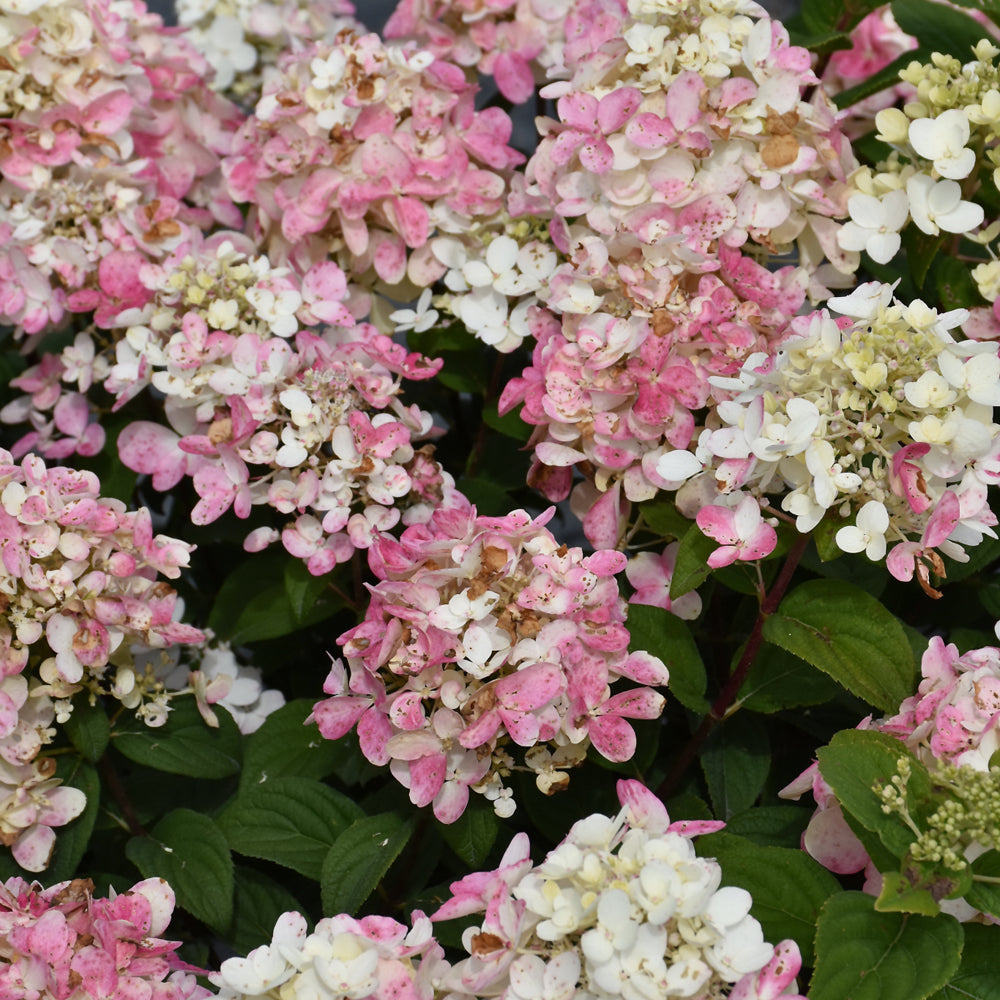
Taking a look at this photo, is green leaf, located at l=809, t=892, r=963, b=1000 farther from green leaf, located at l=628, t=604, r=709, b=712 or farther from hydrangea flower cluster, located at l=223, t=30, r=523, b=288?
hydrangea flower cluster, located at l=223, t=30, r=523, b=288

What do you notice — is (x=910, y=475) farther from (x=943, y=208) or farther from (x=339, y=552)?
(x=339, y=552)

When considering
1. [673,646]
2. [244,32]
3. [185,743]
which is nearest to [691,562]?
[673,646]

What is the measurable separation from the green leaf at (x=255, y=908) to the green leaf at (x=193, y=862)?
64mm

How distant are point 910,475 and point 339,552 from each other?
1.47 ft

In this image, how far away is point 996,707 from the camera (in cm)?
84

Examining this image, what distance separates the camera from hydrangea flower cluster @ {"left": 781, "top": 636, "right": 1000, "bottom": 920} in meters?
0.78

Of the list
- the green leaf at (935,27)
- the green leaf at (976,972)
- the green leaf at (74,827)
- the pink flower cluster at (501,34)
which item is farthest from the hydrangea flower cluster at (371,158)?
the green leaf at (976,972)

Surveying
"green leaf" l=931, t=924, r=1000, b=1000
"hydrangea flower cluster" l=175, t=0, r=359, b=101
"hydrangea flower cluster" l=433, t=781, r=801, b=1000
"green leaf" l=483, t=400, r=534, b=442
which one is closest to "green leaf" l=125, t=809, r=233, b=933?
"hydrangea flower cluster" l=433, t=781, r=801, b=1000

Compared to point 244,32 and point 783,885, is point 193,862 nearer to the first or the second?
point 783,885

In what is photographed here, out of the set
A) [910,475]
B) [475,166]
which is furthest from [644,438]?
[475,166]

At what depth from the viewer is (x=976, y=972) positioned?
0.84 meters

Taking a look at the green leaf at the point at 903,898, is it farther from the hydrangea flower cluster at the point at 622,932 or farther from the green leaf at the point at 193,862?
the green leaf at the point at 193,862

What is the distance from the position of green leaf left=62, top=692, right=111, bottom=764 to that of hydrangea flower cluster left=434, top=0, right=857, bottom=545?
1.31ft

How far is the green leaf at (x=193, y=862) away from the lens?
3.40 feet
